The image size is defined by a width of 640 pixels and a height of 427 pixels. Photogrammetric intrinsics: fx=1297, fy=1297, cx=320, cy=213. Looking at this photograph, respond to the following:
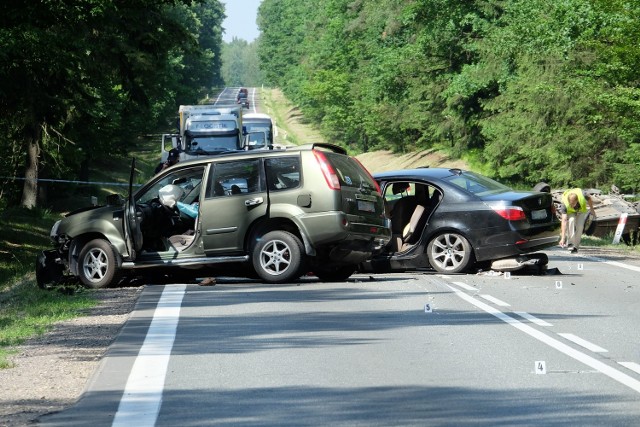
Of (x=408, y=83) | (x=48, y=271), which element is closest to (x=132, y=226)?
(x=48, y=271)

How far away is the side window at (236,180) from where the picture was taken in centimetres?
1756

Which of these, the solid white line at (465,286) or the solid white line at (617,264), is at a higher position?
the solid white line at (465,286)

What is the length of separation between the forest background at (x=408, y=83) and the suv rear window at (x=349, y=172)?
24.2 ft

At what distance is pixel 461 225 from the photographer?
730 inches

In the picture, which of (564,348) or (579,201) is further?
(579,201)

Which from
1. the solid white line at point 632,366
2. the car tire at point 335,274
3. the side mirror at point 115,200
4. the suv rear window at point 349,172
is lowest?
the solid white line at point 632,366

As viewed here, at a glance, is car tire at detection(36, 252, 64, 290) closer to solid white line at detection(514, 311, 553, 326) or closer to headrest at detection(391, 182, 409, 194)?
headrest at detection(391, 182, 409, 194)

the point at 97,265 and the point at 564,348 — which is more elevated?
the point at 97,265

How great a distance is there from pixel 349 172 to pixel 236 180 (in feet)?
5.08

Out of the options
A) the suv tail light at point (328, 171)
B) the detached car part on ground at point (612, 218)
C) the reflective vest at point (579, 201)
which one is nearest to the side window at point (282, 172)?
the suv tail light at point (328, 171)

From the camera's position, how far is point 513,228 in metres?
18.3

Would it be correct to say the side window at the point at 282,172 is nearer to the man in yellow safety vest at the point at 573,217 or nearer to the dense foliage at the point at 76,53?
the dense foliage at the point at 76,53

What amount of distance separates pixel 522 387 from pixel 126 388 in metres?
2.70

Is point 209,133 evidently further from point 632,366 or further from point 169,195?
point 632,366
